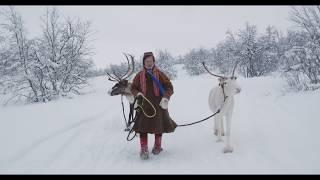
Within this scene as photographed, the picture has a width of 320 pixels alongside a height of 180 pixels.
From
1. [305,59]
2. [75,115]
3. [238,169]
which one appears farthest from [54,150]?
[305,59]

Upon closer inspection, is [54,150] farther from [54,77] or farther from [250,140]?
[54,77]

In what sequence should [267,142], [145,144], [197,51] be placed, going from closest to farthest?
1. [145,144]
2. [267,142]
3. [197,51]

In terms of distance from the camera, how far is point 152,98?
668cm

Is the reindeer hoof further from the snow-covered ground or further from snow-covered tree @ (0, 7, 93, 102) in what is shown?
snow-covered tree @ (0, 7, 93, 102)

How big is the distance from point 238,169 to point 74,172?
8.70 feet

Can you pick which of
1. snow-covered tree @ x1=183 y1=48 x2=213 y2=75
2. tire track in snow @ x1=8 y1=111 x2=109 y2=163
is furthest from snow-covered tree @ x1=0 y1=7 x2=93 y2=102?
snow-covered tree @ x1=183 y1=48 x2=213 y2=75

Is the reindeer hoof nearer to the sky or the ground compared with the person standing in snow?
nearer to the ground

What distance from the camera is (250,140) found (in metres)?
7.43

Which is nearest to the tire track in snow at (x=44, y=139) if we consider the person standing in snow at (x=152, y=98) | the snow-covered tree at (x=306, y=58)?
the person standing in snow at (x=152, y=98)

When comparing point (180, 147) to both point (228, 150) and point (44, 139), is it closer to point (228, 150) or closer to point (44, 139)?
point (228, 150)

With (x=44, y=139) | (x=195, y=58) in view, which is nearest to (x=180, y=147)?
(x=44, y=139)

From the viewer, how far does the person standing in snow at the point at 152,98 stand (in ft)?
21.6

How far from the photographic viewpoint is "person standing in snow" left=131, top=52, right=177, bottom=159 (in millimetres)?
6578
